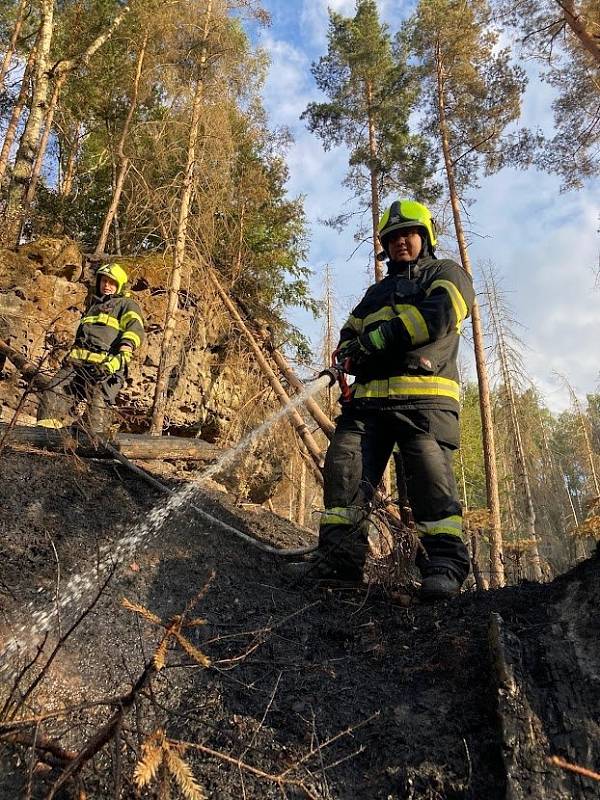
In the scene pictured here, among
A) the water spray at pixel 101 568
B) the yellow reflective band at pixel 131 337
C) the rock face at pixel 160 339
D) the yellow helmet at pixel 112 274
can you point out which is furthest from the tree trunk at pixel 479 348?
the water spray at pixel 101 568

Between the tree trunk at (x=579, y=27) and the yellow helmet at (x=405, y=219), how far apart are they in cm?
778

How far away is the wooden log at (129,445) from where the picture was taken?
4051mm

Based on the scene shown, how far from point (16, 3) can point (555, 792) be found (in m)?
18.6

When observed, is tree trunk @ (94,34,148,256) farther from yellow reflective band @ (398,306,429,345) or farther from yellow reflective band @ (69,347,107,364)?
yellow reflective band @ (398,306,429,345)

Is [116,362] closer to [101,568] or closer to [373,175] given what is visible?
[101,568]

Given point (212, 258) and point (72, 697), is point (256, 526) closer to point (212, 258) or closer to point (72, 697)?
point (72, 697)

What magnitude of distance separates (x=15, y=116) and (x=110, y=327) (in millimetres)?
9538

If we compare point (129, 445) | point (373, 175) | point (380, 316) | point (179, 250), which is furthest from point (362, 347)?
point (373, 175)

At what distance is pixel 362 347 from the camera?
3621 millimetres

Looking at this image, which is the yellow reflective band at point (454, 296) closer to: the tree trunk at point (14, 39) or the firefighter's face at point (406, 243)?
the firefighter's face at point (406, 243)

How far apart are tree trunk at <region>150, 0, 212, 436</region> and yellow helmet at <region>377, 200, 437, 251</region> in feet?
14.1

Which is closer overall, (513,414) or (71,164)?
(71,164)

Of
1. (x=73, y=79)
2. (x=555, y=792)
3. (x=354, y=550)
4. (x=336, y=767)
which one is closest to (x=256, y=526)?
(x=354, y=550)

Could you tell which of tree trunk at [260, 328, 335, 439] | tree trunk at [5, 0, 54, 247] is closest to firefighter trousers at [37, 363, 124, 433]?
tree trunk at [260, 328, 335, 439]
